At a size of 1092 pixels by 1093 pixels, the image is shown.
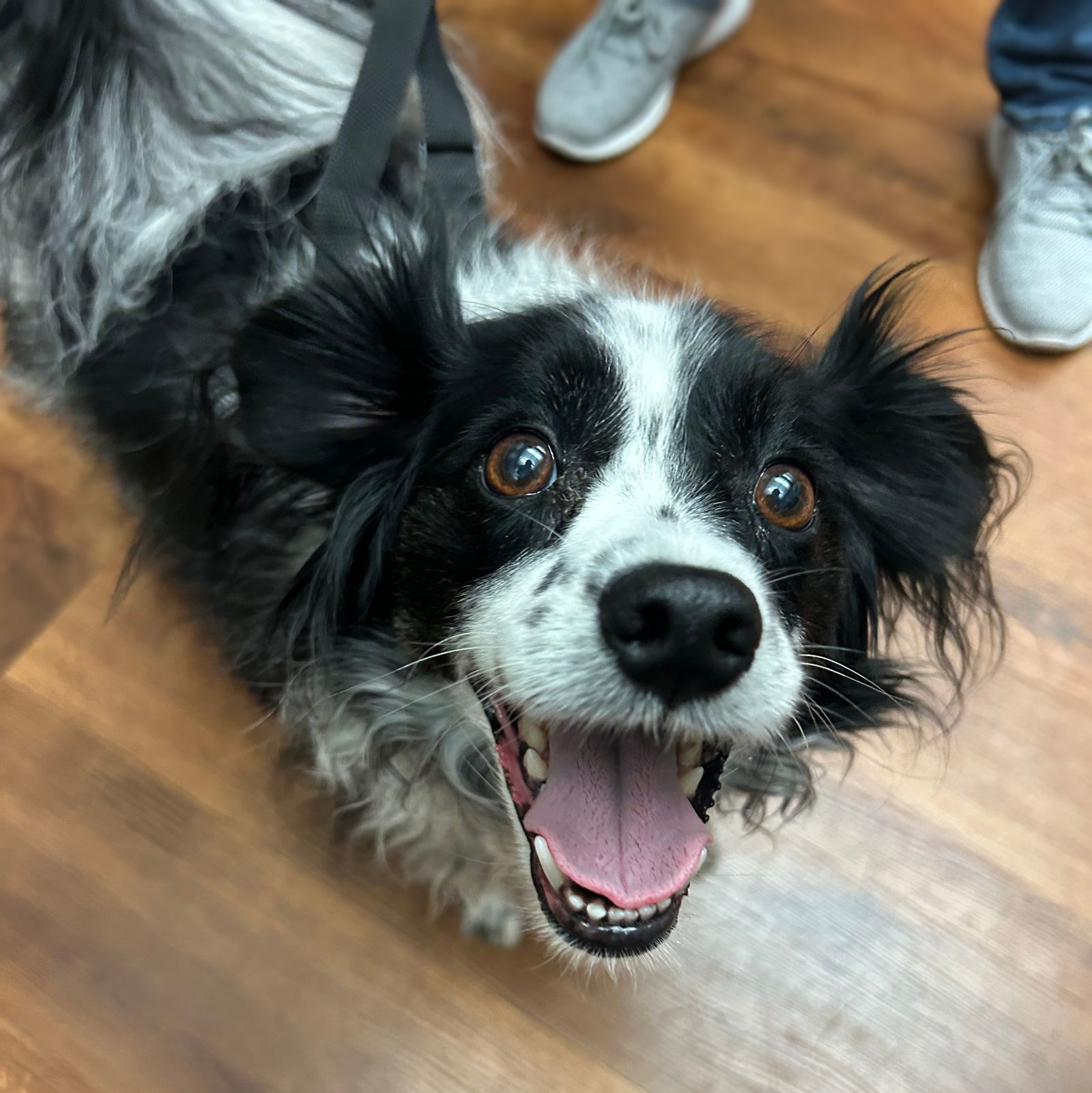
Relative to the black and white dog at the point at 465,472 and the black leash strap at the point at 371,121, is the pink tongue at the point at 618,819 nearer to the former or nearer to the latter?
the black and white dog at the point at 465,472

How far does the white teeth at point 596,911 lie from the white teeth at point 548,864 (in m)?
0.04

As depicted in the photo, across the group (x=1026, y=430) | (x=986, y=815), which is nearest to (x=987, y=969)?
(x=986, y=815)

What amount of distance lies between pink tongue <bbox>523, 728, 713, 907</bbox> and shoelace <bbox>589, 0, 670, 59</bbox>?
1.73 meters

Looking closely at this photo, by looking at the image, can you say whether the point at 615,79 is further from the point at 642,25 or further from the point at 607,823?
the point at 607,823

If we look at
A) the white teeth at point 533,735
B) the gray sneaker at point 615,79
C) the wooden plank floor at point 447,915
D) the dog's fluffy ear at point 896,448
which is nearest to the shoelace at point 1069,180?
the wooden plank floor at point 447,915

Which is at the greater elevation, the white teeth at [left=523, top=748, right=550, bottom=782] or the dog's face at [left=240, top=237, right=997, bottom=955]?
the dog's face at [left=240, top=237, right=997, bottom=955]

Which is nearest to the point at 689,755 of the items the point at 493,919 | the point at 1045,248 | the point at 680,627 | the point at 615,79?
the point at 680,627

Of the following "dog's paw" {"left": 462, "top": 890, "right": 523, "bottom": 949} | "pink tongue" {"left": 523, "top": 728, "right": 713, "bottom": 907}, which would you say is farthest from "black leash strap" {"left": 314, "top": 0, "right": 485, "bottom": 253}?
"dog's paw" {"left": 462, "top": 890, "right": 523, "bottom": 949}

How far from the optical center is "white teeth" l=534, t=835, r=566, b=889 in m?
1.04

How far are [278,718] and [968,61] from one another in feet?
7.44

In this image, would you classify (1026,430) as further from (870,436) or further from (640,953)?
(640,953)

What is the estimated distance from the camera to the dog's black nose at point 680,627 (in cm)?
83

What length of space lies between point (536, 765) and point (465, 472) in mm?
348

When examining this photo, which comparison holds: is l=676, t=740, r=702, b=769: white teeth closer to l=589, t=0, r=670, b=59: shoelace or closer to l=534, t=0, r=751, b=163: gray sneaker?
l=534, t=0, r=751, b=163: gray sneaker
